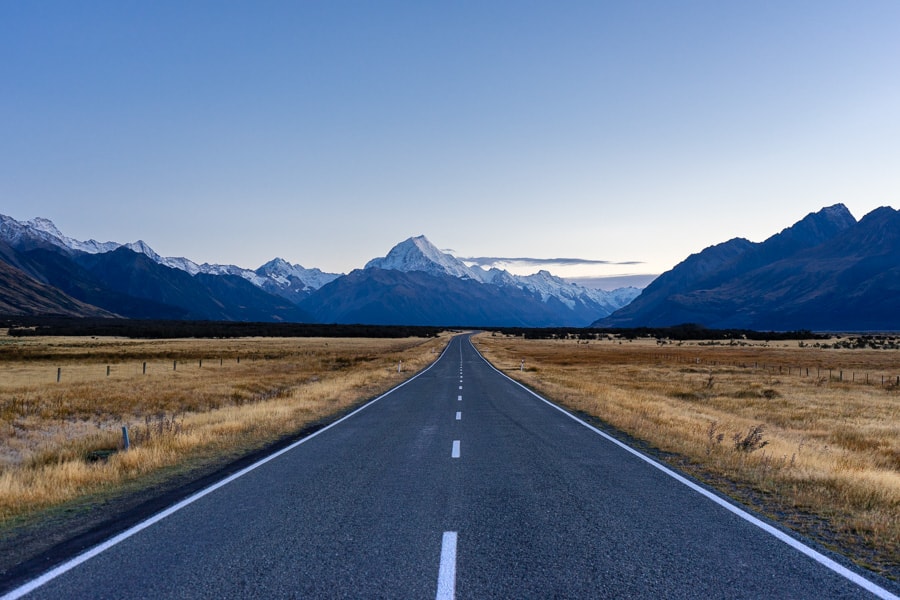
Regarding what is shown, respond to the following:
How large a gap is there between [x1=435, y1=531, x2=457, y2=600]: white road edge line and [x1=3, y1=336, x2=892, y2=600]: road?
0.06 ft

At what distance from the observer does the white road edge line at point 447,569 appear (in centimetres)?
527

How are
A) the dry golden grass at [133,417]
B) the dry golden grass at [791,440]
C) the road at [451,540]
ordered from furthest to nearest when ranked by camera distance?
the dry golden grass at [133,417] < the dry golden grass at [791,440] < the road at [451,540]

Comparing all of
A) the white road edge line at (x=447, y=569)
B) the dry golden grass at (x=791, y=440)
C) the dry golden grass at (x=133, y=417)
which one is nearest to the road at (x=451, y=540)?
the white road edge line at (x=447, y=569)

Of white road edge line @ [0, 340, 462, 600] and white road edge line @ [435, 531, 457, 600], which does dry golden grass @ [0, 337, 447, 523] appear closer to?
white road edge line @ [0, 340, 462, 600]

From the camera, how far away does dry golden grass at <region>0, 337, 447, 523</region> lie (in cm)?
1075

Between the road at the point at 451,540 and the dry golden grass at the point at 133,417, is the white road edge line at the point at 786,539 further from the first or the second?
the dry golden grass at the point at 133,417

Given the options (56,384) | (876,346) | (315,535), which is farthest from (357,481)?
(876,346)

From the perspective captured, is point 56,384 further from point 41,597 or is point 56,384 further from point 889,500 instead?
point 889,500

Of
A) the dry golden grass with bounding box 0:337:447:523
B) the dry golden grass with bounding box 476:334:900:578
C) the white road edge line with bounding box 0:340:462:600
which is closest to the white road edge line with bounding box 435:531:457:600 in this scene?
the white road edge line with bounding box 0:340:462:600

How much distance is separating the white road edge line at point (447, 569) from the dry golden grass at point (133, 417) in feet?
20.3

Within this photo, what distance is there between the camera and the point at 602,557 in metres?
6.23

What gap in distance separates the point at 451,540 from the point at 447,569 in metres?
0.93

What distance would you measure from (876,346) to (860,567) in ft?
349

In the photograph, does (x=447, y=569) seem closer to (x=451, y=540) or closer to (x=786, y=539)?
(x=451, y=540)
